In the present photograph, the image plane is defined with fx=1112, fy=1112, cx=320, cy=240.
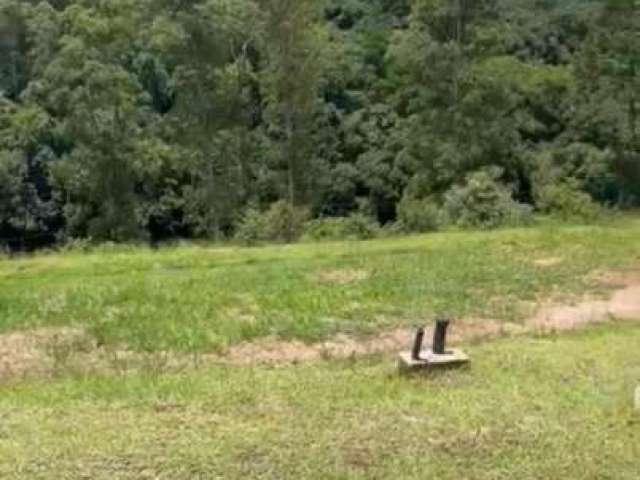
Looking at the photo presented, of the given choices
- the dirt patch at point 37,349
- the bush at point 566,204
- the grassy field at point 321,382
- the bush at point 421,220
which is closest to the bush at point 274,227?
the bush at point 421,220

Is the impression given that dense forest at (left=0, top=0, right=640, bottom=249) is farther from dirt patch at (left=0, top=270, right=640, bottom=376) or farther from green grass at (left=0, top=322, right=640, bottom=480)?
green grass at (left=0, top=322, right=640, bottom=480)

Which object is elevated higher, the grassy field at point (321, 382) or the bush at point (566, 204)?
the grassy field at point (321, 382)

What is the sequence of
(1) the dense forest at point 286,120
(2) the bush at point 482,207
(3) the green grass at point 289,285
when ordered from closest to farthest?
(3) the green grass at point 289,285
(2) the bush at point 482,207
(1) the dense forest at point 286,120

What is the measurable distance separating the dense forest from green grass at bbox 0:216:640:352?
237 inches

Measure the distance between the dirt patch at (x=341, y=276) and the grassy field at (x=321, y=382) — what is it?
3cm

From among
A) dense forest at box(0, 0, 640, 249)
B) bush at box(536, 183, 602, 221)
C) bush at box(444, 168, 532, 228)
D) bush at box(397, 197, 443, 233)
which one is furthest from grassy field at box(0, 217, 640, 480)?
dense forest at box(0, 0, 640, 249)

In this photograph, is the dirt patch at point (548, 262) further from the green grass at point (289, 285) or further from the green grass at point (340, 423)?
the green grass at point (340, 423)

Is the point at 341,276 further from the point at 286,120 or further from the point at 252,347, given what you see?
the point at 286,120

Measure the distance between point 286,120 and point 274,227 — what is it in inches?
297

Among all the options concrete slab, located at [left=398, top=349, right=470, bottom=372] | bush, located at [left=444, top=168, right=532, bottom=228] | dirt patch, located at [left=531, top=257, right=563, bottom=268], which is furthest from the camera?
bush, located at [left=444, top=168, right=532, bottom=228]

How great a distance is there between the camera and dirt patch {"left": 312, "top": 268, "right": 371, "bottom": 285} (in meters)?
13.3

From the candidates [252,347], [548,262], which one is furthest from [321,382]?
[548,262]

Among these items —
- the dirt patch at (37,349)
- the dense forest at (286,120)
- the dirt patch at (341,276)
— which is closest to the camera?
the dirt patch at (37,349)

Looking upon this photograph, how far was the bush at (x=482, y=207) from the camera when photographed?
19141mm
